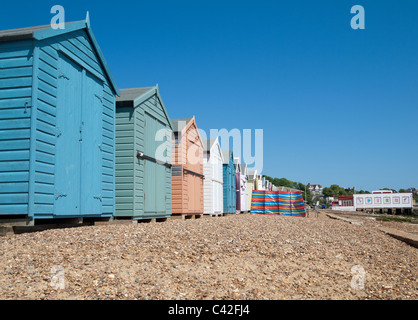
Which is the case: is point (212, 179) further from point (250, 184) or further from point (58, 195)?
point (250, 184)

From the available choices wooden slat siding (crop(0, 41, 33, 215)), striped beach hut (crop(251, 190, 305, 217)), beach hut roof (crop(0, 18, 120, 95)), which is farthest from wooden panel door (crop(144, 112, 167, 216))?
striped beach hut (crop(251, 190, 305, 217))

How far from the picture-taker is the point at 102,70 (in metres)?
10.3

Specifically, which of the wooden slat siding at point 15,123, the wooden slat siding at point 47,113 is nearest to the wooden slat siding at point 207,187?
the wooden slat siding at point 47,113

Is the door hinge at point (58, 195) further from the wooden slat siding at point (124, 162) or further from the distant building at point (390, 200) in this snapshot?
the distant building at point (390, 200)

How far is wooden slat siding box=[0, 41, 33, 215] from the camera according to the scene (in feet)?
23.4

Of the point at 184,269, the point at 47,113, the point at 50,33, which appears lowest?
the point at 184,269

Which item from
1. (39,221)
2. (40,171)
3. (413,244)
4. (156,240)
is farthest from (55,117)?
(413,244)

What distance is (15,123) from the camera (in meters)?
7.30

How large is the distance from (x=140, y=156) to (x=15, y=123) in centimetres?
494

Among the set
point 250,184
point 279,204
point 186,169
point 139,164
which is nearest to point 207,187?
point 186,169

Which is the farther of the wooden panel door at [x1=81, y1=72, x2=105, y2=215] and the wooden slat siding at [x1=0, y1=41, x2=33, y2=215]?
the wooden panel door at [x1=81, y1=72, x2=105, y2=215]

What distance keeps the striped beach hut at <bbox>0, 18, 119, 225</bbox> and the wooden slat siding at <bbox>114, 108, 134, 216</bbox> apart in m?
1.20

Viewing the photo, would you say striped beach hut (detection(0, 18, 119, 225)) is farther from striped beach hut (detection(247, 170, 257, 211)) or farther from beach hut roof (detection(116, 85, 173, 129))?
striped beach hut (detection(247, 170, 257, 211))
